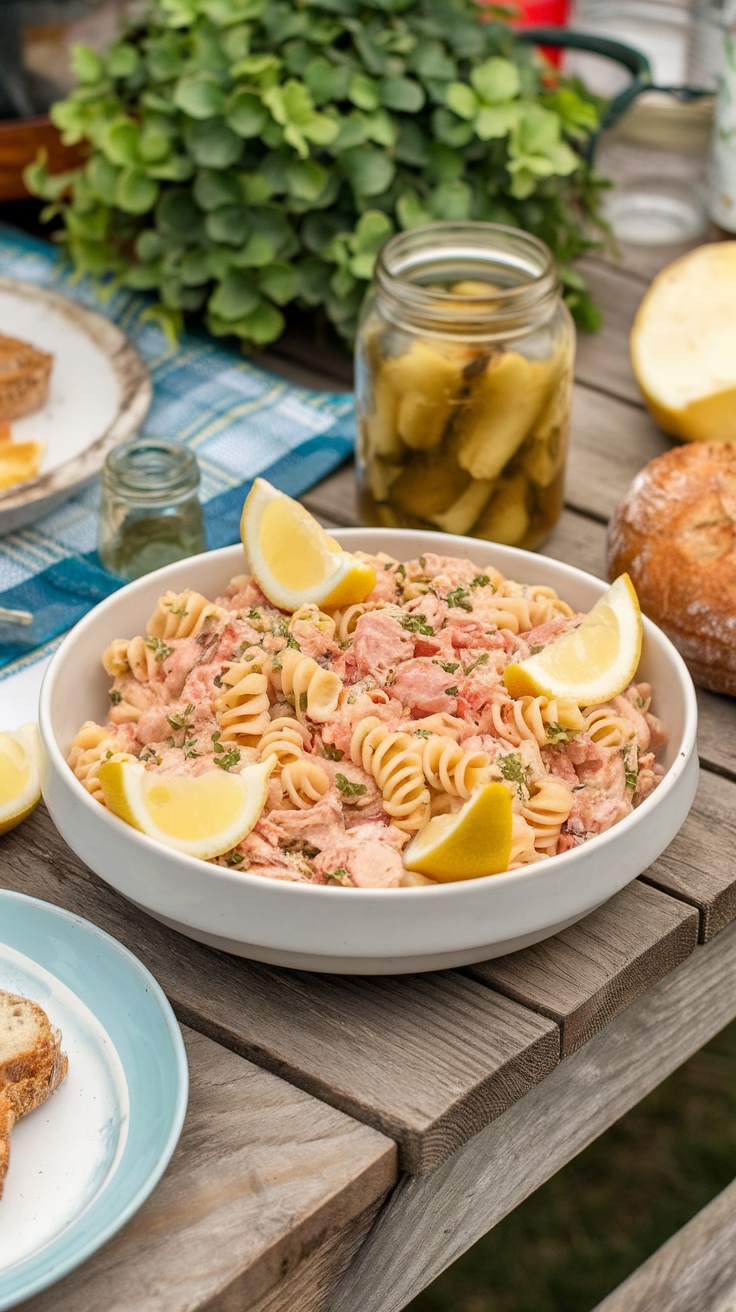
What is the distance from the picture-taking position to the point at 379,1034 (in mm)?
1255

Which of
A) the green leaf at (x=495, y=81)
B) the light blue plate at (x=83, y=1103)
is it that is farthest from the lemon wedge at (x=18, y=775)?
the green leaf at (x=495, y=81)

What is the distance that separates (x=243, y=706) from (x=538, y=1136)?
1.79 ft

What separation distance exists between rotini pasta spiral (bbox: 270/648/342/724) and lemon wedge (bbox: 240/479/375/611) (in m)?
0.14

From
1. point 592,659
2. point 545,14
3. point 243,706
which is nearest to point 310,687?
point 243,706

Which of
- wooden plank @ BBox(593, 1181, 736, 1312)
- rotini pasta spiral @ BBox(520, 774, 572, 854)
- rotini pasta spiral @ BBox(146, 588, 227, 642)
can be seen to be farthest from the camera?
wooden plank @ BBox(593, 1181, 736, 1312)

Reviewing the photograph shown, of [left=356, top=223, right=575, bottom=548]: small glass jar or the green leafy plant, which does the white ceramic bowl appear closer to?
[left=356, top=223, right=575, bottom=548]: small glass jar

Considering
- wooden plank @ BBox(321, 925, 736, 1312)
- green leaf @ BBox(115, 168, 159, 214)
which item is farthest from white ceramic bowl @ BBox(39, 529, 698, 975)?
green leaf @ BBox(115, 168, 159, 214)

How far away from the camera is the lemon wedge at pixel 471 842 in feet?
3.79

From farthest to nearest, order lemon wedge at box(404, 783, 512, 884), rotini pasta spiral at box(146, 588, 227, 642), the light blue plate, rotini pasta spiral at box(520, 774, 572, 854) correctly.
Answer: rotini pasta spiral at box(146, 588, 227, 642), rotini pasta spiral at box(520, 774, 572, 854), lemon wedge at box(404, 783, 512, 884), the light blue plate

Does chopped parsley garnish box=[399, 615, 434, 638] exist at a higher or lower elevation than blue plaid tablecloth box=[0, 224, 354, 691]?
higher

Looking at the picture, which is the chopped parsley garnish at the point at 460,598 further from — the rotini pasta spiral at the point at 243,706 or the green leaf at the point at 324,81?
the green leaf at the point at 324,81

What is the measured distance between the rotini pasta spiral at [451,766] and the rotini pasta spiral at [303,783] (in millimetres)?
92

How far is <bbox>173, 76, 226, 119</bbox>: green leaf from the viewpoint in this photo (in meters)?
2.13

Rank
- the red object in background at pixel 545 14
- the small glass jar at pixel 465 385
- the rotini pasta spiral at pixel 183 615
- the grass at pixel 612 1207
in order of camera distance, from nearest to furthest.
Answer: the rotini pasta spiral at pixel 183 615 → the small glass jar at pixel 465 385 → the grass at pixel 612 1207 → the red object in background at pixel 545 14
